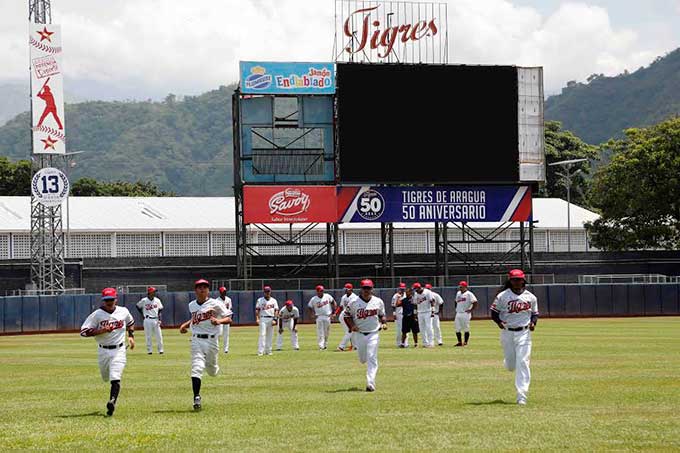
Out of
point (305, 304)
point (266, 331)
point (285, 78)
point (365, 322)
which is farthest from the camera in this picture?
point (285, 78)

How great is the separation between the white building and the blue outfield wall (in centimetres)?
2029

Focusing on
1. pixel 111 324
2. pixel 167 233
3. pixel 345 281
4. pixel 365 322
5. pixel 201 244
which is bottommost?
pixel 365 322

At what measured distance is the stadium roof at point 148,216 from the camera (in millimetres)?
80000

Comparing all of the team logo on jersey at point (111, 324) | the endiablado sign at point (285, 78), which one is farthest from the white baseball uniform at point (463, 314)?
the endiablado sign at point (285, 78)

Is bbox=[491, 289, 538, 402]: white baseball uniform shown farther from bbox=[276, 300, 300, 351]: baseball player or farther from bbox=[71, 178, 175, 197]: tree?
bbox=[71, 178, 175, 197]: tree

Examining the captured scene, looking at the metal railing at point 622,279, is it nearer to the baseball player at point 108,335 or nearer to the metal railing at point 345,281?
the metal railing at point 345,281

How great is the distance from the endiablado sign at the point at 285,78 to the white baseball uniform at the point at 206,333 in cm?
3978

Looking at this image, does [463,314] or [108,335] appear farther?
[463,314]

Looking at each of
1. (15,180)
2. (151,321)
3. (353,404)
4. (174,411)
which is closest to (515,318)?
(353,404)

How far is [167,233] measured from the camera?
3209 inches

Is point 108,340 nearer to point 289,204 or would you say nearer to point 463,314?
point 463,314

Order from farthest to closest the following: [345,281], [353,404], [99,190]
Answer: [99,190]
[345,281]
[353,404]

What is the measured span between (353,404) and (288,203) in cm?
4003

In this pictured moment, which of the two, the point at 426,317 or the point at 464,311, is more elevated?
the point at 464,311
